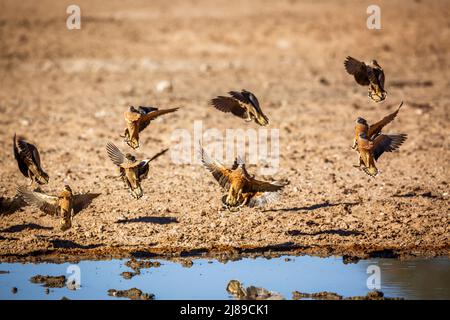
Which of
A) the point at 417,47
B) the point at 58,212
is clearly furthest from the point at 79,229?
the point at 417,47

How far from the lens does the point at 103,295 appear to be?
7.77 metres

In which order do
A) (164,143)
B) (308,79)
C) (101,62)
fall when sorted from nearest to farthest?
1. (164,143)
2. (308,79)
3. (101,62)

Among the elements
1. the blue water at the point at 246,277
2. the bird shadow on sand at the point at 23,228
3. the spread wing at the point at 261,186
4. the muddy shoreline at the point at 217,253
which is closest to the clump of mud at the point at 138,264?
the blue water at the point at 246,277

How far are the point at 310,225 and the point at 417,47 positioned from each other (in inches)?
445

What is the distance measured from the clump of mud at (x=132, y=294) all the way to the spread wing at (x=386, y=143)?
2783 mm

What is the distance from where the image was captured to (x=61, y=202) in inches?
347

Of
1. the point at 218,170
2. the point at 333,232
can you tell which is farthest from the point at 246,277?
the point at 333,232

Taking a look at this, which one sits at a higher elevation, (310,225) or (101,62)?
(101,62)

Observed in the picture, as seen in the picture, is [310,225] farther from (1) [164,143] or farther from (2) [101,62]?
(2) [101,62]

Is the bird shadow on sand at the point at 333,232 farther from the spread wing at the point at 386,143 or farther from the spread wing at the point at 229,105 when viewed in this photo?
the spread wing at the point at 229,105

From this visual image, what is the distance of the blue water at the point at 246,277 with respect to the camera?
7.82 meters

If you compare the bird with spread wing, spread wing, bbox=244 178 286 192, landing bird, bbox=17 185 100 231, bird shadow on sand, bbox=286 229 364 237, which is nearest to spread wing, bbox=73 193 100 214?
landing bird, bbox=17 185 100 231
